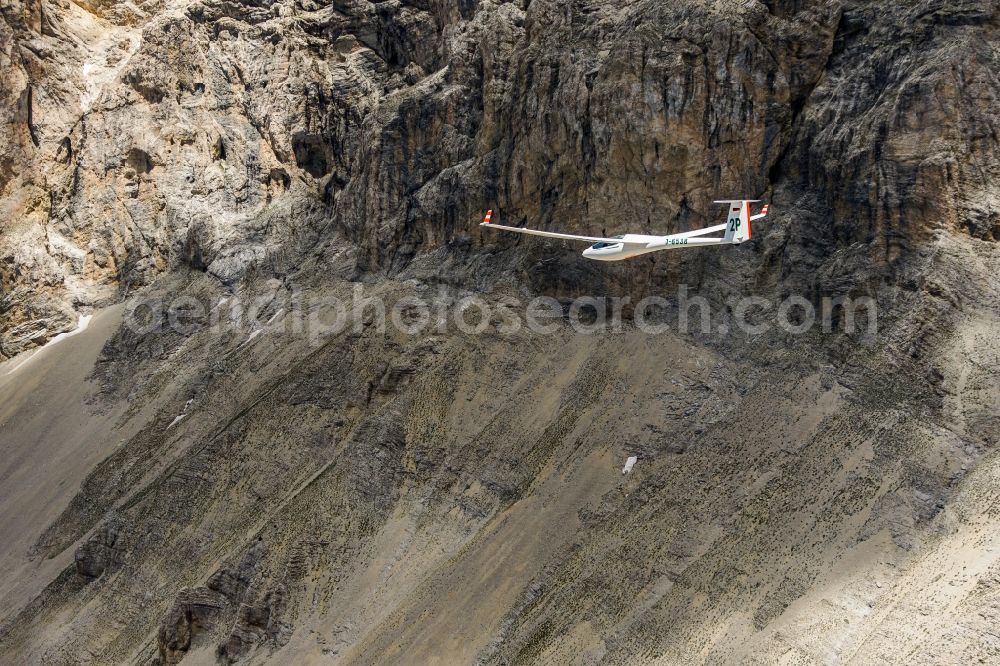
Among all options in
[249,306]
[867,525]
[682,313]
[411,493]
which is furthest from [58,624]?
[867,525]

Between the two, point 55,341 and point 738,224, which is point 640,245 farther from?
point 55,341

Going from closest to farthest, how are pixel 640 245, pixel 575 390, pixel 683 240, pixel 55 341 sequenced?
pixel 683 240 → pixel 640 245 → pixel 575 390 → pixel 55 341

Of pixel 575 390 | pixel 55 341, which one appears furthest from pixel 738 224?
pixel 55 341

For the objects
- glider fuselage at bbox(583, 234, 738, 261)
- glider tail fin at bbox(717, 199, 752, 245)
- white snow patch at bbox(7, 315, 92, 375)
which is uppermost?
glider tail fin at bbox(717, 199, 752, 245)

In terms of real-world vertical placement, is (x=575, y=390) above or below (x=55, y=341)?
above

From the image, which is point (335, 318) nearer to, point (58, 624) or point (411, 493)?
point (411, 493)

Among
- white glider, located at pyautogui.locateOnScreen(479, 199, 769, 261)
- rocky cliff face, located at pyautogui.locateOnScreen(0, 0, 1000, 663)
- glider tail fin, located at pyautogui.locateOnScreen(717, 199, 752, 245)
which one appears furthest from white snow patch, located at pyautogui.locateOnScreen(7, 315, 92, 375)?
glider tail fin, located at pyautogui.locateOnScreen(717, 199, 752, 245)

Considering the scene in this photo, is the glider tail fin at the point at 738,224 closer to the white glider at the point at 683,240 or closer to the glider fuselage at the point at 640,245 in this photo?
A: the white glider at the point at 683,240

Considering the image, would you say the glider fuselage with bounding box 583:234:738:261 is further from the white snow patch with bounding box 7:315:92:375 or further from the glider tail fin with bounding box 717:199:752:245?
the white snow patch with bounding box 7:315:92:375

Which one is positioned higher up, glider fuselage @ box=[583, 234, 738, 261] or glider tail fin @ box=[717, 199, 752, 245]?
glider tail fin @ box=[717, 199, 752, 245]

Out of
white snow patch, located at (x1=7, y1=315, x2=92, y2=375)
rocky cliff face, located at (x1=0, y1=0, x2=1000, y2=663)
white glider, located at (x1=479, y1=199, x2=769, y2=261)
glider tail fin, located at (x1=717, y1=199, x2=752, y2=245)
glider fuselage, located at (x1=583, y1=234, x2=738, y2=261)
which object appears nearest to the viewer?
rocky cliff face, located at (x1=0, y1=0, x2=1000, y2=663)
